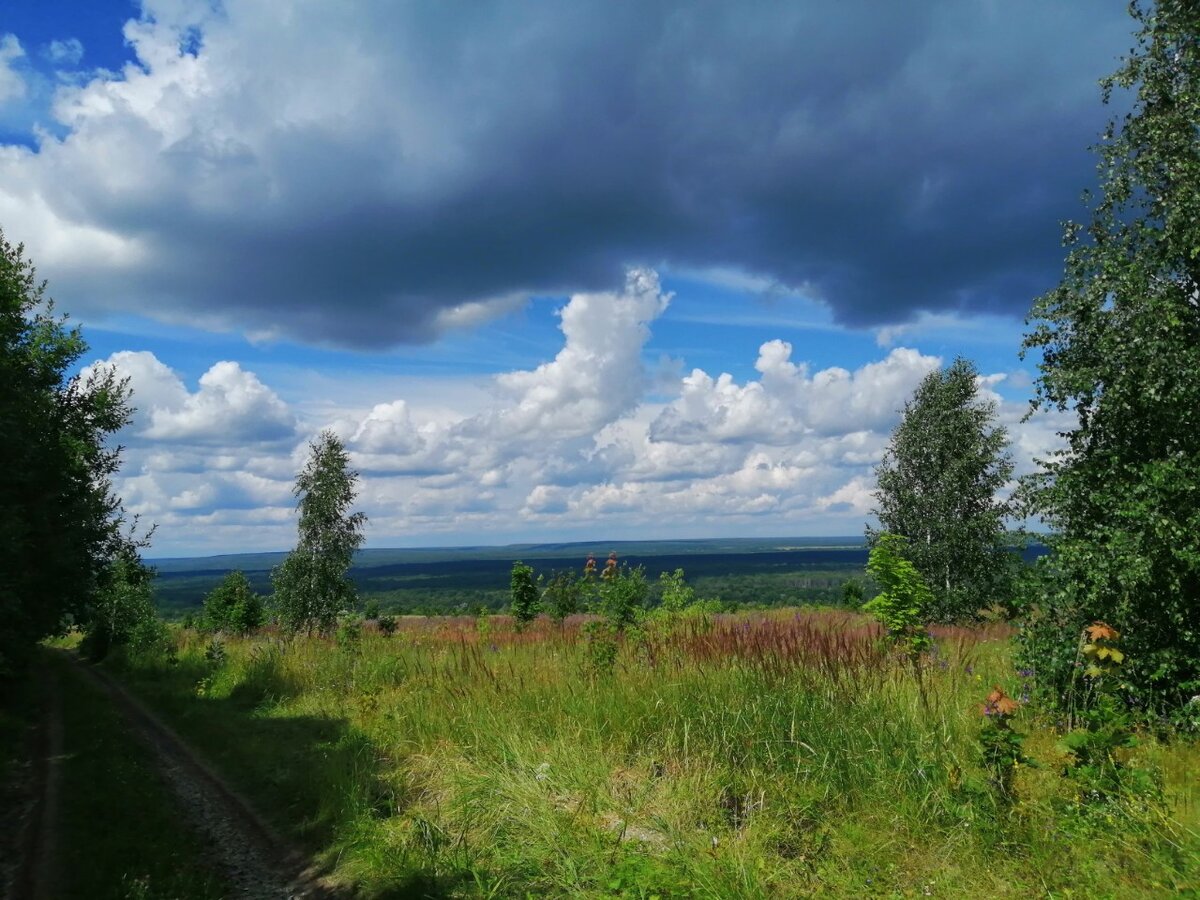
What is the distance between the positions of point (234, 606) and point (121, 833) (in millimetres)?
41584

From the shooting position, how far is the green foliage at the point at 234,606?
43938 mm

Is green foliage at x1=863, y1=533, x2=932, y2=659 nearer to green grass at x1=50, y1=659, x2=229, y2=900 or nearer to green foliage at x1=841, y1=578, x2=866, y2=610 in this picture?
green grass at x1=50, y1=659, x2=229, y2=900

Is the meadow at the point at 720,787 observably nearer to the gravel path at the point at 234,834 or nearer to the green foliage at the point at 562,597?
the gravel path at the point at 234,834

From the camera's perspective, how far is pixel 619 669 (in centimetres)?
968

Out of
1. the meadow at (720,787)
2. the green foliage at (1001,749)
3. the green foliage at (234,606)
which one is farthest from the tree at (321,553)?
the green foliage at (1001,749)

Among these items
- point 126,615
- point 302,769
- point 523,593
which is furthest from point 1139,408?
point 126,615

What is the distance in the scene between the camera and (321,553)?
103 ft

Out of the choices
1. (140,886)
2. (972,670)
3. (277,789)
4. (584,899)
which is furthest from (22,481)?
(972,670)

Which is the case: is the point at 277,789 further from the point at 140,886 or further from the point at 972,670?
the point at 972,670

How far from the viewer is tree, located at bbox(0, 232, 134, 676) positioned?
1587 cm

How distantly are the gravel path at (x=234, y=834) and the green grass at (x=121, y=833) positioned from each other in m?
0.17

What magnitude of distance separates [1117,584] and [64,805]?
40.4ft

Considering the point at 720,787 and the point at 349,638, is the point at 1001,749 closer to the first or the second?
the point at 720,787

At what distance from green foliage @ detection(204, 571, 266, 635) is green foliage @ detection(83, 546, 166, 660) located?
9.99 m
